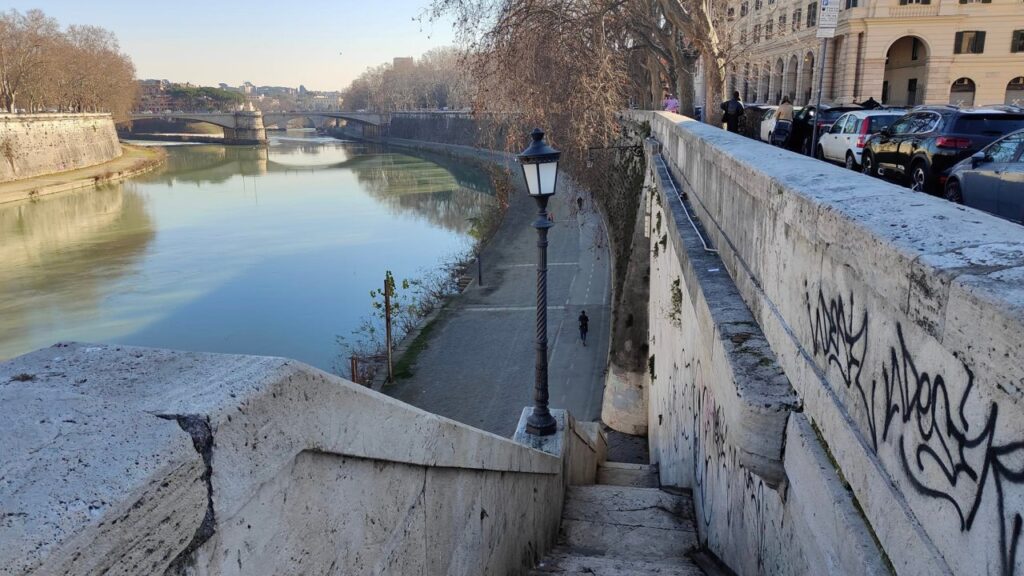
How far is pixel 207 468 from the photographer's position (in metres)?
1.76

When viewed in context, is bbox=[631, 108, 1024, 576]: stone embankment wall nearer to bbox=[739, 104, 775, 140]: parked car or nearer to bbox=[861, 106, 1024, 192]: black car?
bbox=[861, 106, 1024, 192]: black car

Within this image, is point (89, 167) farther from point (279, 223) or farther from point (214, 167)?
point (279, 223)

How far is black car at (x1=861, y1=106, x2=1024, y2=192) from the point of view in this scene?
8750mm

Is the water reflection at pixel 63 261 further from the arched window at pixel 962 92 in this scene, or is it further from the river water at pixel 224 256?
the arched window at pixel 962 92

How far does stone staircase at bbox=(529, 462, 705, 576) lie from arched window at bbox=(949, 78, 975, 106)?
37.0 meters

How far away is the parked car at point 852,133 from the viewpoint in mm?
→ 12156

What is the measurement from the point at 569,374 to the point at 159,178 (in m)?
56.4

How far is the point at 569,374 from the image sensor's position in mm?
18484

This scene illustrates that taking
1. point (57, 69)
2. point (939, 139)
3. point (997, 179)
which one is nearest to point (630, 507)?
point (997, 179)

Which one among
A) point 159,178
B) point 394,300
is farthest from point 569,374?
point 159,178

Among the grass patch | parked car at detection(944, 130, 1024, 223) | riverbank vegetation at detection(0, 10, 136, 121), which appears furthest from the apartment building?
riverbank vegetation at detection(0, 10, 136, 121)

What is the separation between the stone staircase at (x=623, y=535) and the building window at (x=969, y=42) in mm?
36504

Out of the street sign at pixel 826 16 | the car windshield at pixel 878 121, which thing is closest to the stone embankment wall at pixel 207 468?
the street sign at pixel 826 16

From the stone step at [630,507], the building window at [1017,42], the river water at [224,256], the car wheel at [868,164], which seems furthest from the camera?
the building window at [1017,42]
